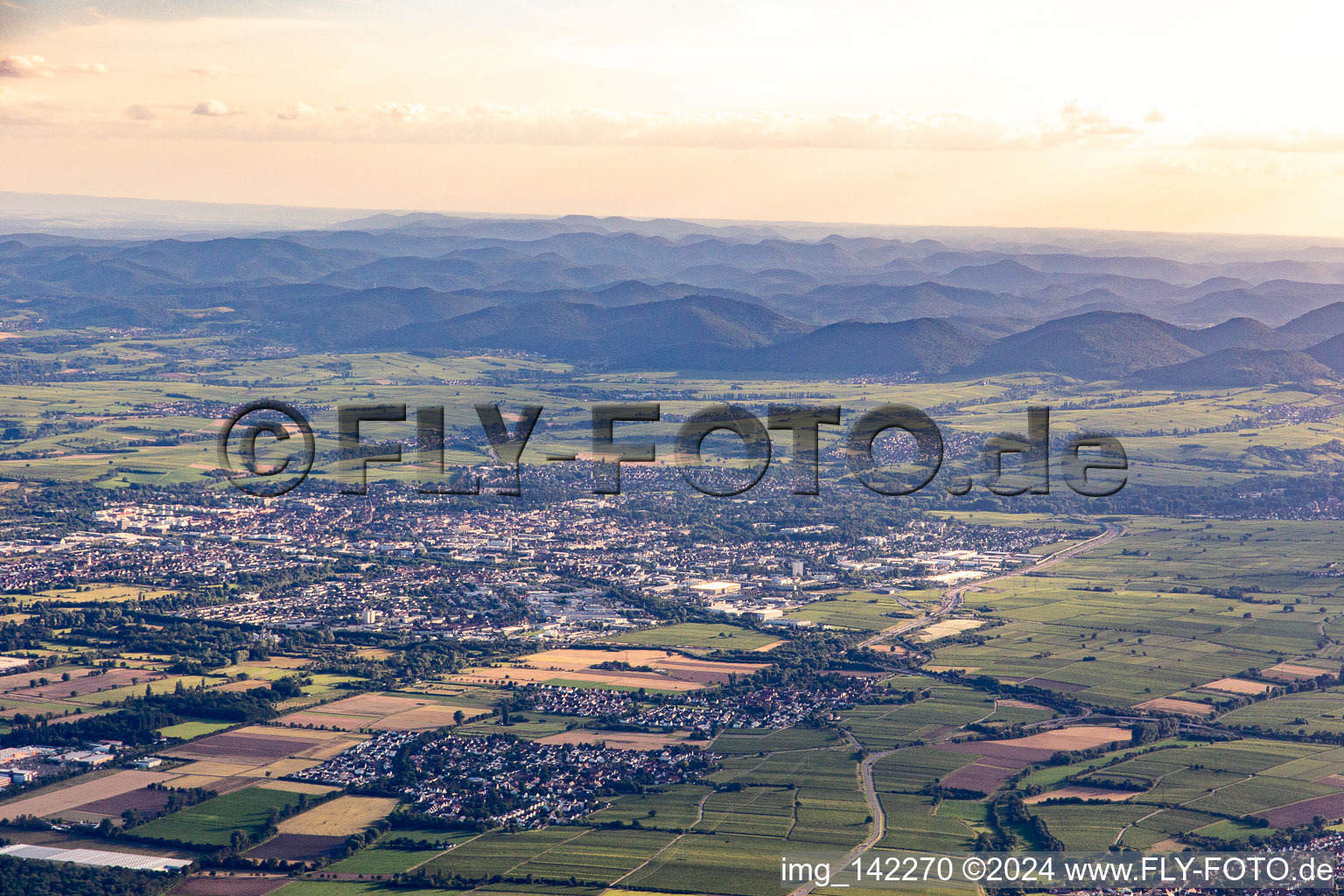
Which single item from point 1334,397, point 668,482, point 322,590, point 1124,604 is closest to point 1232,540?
point 1124,604

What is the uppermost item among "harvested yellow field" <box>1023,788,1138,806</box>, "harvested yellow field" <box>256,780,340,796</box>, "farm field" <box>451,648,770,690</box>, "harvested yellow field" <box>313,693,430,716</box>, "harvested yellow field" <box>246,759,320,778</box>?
"farm field" <box>451,648,770,690</box>

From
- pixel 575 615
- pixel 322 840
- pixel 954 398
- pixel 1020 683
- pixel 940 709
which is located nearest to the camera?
pixel 322 840

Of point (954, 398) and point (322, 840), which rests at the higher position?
point (954, 398)

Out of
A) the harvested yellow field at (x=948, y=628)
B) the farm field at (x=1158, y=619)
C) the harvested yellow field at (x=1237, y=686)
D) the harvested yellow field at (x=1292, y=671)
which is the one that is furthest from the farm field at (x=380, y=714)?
the harvested yellow field at (x=1292, y=671)

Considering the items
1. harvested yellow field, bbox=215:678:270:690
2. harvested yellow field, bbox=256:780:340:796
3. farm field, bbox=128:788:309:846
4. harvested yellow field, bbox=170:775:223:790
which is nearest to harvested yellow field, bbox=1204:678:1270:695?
harvested yellow field, bbox=256:780:340:796

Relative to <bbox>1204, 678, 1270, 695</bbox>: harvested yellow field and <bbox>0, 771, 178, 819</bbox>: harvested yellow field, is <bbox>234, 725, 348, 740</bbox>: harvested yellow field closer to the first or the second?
<bbox>0, 771, 178, 819</bbox>: harvested yellow field

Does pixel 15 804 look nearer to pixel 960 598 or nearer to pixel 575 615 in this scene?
pixel 575 615

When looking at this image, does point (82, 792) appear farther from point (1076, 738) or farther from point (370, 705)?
point (1076, 738)

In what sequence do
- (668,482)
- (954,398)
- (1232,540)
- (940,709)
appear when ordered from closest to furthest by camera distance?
(940,709), (1232,540), (668,482), (954,398)
